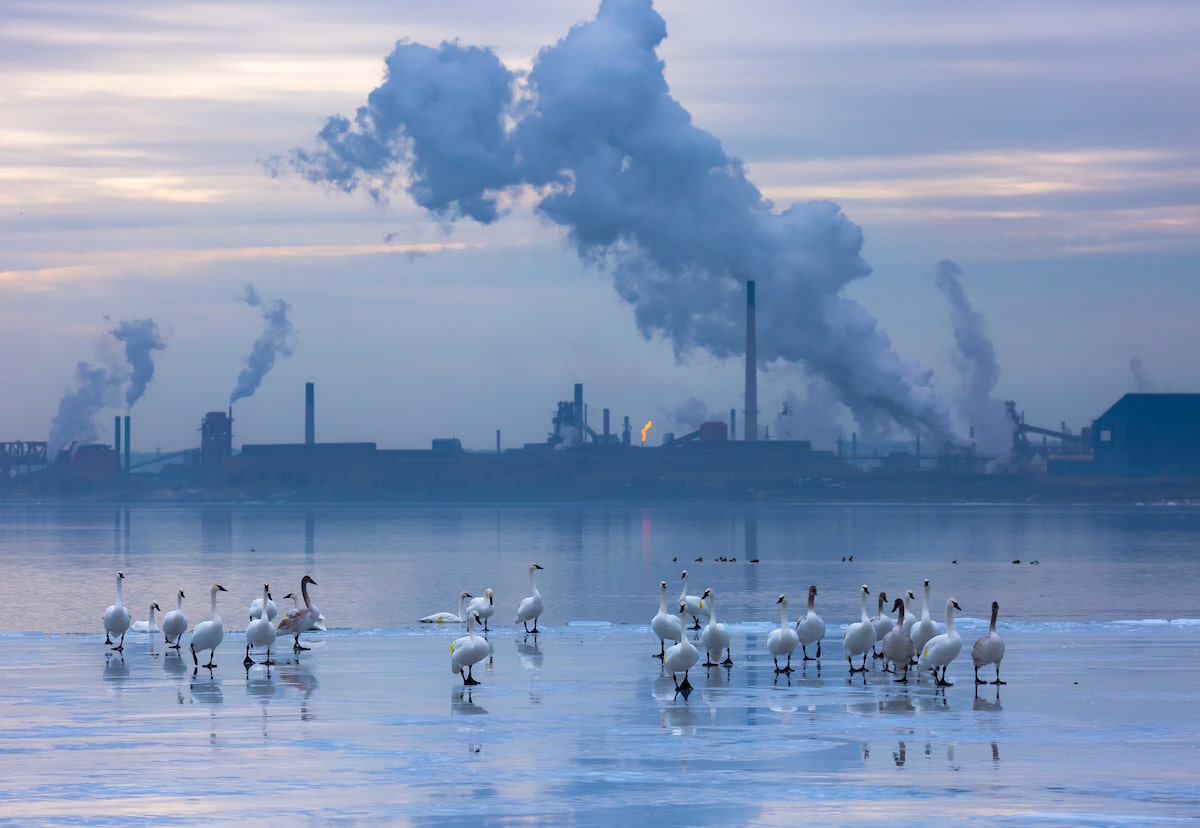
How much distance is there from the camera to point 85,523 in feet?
536

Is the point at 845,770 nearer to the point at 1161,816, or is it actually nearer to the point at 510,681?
the point at 1161,816

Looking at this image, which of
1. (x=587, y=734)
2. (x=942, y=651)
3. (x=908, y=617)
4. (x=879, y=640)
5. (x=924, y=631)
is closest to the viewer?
(x=587, y=734)

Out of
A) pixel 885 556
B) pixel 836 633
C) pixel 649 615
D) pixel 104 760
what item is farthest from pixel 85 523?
pixel 104 760

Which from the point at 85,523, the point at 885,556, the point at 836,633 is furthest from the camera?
the point at 85,523

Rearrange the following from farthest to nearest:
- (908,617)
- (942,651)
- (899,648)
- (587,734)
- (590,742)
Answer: (908,617), (899,648), (942,651), (587,734), (590,742)

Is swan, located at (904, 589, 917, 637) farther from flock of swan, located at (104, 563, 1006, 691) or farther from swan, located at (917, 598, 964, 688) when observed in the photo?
swan, located at (917, 598, 964, 688)

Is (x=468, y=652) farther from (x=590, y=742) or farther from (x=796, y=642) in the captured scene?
(x=590, y=742)

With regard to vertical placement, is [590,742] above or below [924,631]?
below

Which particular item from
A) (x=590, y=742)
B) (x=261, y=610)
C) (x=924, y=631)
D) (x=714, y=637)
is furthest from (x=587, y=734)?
(x=261, y=610)

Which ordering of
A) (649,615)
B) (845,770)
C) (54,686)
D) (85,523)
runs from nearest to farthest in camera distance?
(845,770)
(54,686)
(649,615)
(85,523)

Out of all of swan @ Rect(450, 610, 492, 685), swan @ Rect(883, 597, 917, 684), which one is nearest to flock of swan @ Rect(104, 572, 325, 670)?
swan @ Rect(450, 610, 492, 685)

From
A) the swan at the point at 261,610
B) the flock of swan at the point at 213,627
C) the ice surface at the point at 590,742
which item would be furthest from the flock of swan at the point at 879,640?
the swan at the point at 261,610

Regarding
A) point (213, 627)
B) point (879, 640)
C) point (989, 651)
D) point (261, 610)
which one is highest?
point (213, 627)

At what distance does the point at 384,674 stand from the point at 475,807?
971 cm
